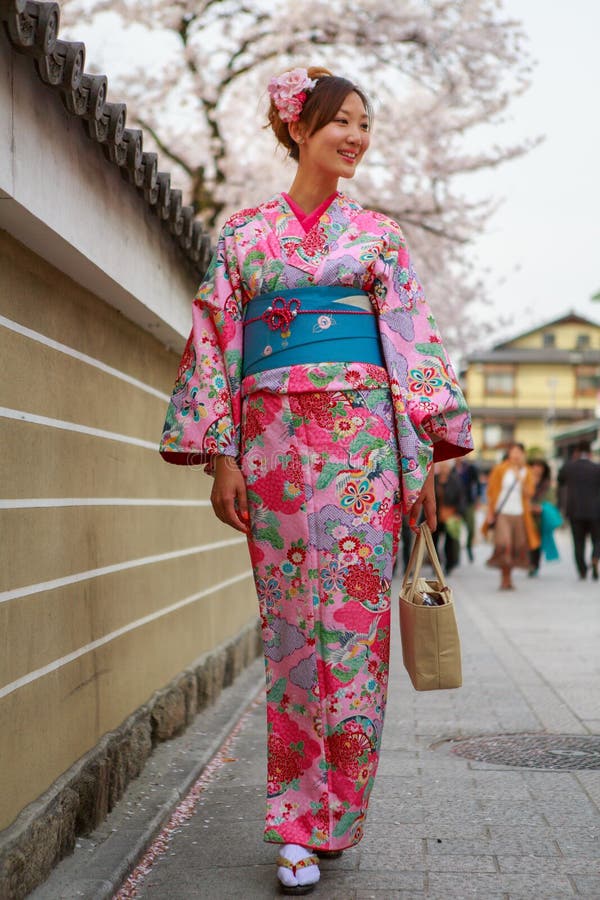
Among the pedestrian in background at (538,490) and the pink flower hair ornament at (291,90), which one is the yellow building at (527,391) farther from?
the pink flower hair ornament at (291,90)

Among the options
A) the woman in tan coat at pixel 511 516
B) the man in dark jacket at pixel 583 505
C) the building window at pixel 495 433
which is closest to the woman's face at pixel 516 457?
the woman in tan coat at pixel 511 516

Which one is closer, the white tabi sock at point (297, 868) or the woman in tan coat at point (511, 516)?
the white tabi sock at point (297, 868)

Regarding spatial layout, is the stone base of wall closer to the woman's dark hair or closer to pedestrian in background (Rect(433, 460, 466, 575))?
the woman's dark hair

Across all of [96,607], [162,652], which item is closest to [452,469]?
[162,652]

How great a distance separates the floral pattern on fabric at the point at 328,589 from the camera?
3238mm

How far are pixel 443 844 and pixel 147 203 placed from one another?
8.19 ft

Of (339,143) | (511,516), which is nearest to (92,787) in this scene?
(339,143)

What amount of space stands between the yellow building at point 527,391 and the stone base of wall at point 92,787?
56.1 m

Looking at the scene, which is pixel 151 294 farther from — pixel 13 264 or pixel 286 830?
pixel 286 830

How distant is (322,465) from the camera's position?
3.24 metres

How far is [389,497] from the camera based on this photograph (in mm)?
3303

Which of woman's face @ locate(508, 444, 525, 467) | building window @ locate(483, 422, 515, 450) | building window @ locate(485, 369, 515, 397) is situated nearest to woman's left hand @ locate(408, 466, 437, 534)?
woman's face @ locate(508, 444, 525, 467)

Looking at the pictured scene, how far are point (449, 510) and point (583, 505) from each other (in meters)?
1.74

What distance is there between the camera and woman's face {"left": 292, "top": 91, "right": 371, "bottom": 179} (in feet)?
11.2
